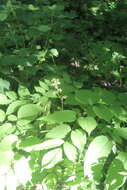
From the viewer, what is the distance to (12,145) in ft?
3.76

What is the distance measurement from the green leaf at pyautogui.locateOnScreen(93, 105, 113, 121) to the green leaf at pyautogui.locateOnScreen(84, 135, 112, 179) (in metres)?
0.14

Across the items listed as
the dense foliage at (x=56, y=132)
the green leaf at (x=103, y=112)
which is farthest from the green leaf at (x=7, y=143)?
the green leaf at (x=103, y=112)

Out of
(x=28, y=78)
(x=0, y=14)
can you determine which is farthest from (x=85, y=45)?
(x=0, y=14)

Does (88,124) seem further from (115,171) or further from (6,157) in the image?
(6,157)

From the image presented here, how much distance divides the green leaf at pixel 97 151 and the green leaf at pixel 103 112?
0.14 metres

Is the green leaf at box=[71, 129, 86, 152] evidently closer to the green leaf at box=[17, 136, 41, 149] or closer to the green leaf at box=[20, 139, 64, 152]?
the green leaf at box=[20, 139, 64, 152]

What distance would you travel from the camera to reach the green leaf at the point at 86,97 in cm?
121

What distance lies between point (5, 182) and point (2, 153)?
0.37 ft

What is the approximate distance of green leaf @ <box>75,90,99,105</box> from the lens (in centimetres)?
121

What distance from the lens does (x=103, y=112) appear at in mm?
1185

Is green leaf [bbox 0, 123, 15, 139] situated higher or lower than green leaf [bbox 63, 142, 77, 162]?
lower

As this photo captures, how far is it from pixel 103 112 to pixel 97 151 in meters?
0.22

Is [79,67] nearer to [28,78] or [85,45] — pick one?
[85,45]

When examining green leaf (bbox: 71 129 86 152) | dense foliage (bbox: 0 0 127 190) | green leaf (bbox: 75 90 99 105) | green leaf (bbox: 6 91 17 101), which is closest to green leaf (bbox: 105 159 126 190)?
dense foliage (bbox: 0 0 127 190)
